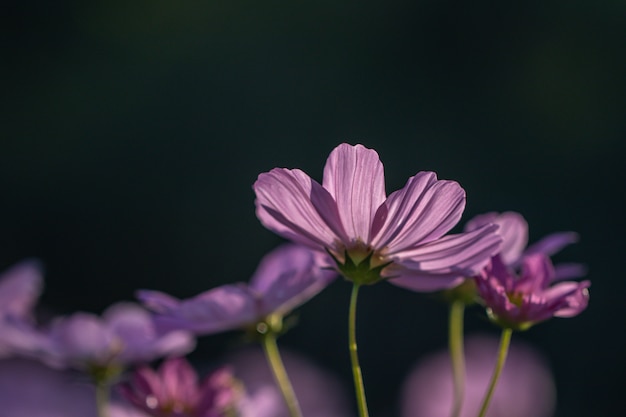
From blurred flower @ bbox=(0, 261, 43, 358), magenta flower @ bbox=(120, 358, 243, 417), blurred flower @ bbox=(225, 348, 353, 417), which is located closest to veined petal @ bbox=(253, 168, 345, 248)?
magenta flower @ bbox=(120, 358, 243, 417)

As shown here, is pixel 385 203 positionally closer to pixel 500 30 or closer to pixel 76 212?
pixel 76 212

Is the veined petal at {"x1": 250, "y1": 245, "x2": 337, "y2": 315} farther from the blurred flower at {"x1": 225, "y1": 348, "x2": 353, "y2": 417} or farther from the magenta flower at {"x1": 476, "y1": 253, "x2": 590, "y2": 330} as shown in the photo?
the blurred flower at {"x1": 225, "y1": 348, "x2": 353, "y2": 417}

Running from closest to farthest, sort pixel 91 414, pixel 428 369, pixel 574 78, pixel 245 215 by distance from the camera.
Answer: pixel 91 414 < pixel 428 369 < pixel 245 215 < pixel 574 78

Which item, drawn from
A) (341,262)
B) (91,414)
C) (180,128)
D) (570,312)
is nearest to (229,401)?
(341,262)

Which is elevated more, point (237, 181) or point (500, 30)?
point (500, 30)

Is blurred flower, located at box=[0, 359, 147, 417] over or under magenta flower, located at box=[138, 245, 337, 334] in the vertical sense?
over

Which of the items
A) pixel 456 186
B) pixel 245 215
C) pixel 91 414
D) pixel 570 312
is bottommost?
pixel 570 312

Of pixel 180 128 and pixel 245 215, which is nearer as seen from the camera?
pixel 245 215

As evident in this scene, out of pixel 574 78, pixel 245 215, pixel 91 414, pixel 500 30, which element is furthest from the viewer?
pixel 500 30
